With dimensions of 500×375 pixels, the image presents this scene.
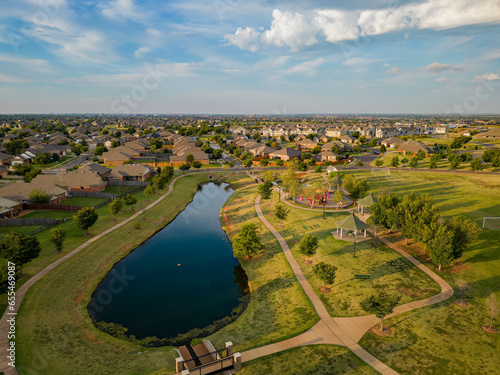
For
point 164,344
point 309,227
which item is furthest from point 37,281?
point 309,227

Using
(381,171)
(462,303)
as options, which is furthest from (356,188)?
(381,171)

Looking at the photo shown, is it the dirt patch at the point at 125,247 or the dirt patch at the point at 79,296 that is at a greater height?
the dirt patch at the point at 125,247

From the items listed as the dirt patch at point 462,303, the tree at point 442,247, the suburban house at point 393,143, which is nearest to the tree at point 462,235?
the tree at point 442,247

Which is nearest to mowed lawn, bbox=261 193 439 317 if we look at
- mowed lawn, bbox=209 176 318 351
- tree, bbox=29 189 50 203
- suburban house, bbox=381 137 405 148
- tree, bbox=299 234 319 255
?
tree, bbox=299 234 319 255

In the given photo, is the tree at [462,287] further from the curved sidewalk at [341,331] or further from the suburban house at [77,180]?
the suburban house at [77,180]

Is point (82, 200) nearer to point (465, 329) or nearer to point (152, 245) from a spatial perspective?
point (152, 245)

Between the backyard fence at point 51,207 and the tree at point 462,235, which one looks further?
the backyard fence at point 51,207

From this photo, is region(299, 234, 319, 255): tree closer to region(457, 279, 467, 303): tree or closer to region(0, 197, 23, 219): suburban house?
region(457, 279, 467, 303): tree
